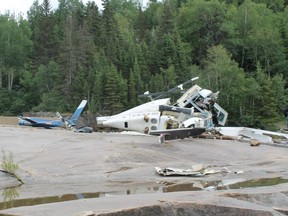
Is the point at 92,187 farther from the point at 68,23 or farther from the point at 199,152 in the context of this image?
the point at 68,23

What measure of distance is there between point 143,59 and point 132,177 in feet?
250

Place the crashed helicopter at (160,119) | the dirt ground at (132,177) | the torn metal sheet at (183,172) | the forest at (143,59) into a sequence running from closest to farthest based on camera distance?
the dirt ground at (132,177), the torn metal sheet at (183,172), the crashed helicopter at (160,119), the forest at (143,59)

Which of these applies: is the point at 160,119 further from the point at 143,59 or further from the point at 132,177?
the point at 143,59

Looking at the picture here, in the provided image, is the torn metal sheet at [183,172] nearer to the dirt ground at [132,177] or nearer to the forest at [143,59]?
the dirt ground at [132,177]

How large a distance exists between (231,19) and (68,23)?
1311 inches

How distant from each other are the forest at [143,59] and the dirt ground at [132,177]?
57.2 metres

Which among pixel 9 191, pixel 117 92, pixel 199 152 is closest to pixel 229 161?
pixel 199 152

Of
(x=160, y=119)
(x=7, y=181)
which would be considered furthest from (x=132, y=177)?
(x=160, y=119)

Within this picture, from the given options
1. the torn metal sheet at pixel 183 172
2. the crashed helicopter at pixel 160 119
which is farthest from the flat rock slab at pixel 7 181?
the crashed helicopter at pixel 160 119

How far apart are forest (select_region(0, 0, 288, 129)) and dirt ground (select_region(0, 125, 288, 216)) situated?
57156 millimetres

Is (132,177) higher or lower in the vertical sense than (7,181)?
lower

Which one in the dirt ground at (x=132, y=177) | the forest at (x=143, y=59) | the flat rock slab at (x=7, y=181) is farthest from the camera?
the forest at (x=143, y=59)

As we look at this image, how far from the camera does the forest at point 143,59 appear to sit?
79375 mm

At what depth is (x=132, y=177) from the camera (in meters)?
13.4
